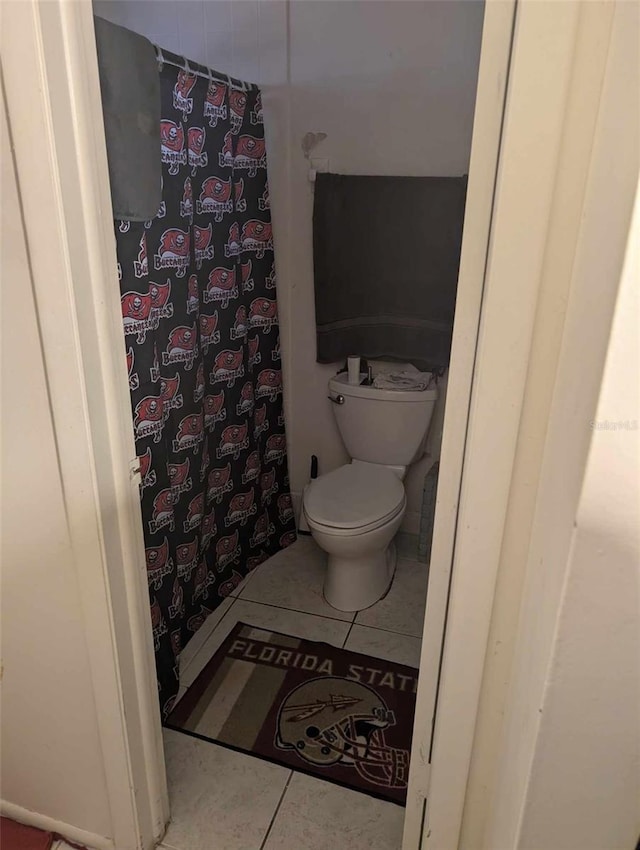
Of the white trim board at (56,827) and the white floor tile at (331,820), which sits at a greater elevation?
the white trim board at (56,827)

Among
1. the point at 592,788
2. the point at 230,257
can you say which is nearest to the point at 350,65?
the point at 230,257

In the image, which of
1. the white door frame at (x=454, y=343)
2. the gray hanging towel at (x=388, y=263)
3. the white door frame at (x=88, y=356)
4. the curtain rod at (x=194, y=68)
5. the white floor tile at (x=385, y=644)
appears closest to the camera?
the white door frame at (x=454, y=343)

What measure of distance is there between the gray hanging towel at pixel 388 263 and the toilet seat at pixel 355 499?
455 millimetres

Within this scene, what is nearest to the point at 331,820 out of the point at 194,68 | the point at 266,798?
the point at 266,798

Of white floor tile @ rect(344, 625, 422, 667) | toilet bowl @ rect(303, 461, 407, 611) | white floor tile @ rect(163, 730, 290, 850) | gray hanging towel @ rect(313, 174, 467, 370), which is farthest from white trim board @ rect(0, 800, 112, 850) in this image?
gray hanging towel @ rect(313, 174, 467, 370)

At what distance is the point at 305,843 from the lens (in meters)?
1.36

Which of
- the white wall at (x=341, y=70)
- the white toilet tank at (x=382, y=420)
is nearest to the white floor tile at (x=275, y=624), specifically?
the white toilet tank at (x=382, y=420)

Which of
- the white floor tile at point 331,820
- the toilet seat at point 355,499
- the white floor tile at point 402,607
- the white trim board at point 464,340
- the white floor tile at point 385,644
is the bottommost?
the white floor tile at point 331,820

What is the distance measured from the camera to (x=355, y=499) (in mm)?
2043

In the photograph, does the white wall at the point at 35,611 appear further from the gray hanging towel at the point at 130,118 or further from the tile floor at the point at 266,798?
the gray hanging towel at the point at 130,118

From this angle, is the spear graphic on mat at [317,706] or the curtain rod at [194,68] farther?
the spear graphic on mat at [317,706]

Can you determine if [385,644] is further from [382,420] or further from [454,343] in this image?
[454,343]

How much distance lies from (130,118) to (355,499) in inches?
51.8

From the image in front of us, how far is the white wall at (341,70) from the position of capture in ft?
6.35
